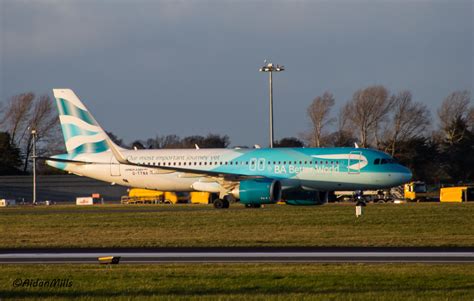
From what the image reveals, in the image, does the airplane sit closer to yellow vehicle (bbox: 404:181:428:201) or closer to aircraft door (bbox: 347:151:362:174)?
aircraft door (bbox: 347:151:362:174)

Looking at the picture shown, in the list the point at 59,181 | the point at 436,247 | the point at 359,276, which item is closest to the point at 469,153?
the point at 59,181

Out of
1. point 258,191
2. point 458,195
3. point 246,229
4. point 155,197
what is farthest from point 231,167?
point 155,197

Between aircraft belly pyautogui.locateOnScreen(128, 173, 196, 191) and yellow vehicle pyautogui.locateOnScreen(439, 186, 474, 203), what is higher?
aircraft belly pyautogui.locateOnScreen(128, 173, 196, 191)

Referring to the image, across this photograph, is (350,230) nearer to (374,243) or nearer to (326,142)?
(374,243)

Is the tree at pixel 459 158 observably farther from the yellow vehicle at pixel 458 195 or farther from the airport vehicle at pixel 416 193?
the yellow vehicle at pixel 458 195

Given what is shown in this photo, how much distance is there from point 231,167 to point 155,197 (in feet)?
90.2

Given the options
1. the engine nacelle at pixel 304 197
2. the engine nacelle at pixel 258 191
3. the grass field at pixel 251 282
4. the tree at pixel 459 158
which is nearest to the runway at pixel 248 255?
the grass field at pixel 251 282

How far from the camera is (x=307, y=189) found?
5578cm

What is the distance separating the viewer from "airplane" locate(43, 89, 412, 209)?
54.0 meters

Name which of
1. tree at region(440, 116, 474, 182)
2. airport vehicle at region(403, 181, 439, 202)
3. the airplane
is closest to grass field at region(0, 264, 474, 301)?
the airplane

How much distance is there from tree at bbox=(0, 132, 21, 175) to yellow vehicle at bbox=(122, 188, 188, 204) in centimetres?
2822

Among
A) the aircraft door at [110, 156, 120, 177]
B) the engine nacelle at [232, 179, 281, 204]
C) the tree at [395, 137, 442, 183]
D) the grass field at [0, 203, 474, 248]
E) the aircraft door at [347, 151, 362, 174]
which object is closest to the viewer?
the grass field at [0, 203, 474, 248]

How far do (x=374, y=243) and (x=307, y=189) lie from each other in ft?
85.8

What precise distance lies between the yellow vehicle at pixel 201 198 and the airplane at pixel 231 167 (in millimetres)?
12969
